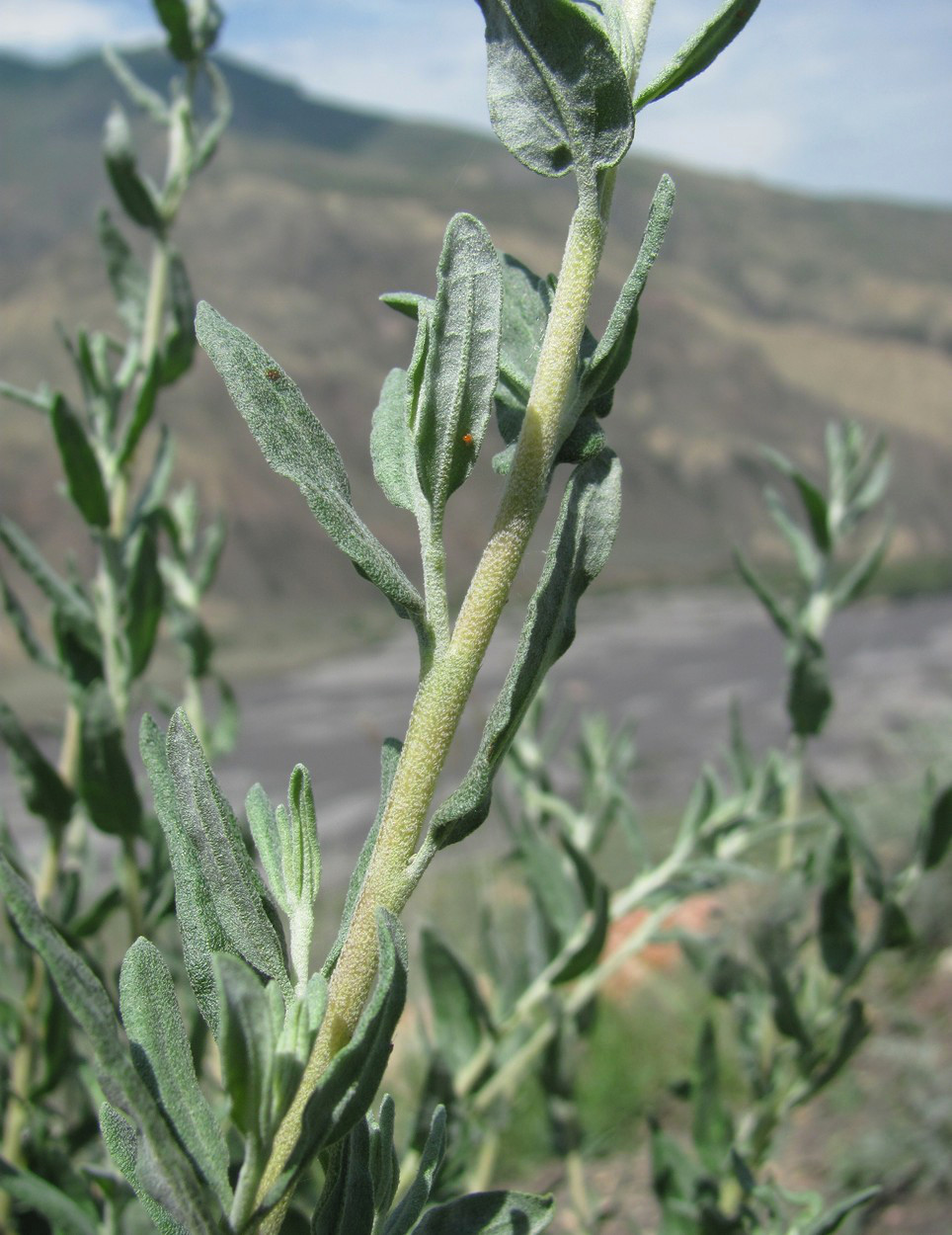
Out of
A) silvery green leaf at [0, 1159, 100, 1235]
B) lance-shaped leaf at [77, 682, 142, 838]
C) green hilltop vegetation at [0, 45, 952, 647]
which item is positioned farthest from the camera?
green hilltop vegetation at [0, 45, 952, 647]

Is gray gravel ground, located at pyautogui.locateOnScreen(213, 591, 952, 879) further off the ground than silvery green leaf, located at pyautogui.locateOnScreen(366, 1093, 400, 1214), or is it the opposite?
silvery green leaf, located at pyautogui.locateOnScreen(366, 1093, 400, 1214)

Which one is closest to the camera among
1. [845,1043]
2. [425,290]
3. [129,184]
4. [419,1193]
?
[419,1193]

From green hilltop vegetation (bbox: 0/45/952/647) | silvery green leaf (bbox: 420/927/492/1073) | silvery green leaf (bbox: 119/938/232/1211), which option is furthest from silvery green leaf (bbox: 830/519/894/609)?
green hilltop vegetation (bbox: 0/45/952/647)

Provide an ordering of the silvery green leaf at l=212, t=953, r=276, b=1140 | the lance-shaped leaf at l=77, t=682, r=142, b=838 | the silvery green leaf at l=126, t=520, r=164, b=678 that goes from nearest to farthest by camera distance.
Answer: the silvery green leaf at l=212, t=953, r=276, b=1140 → the lance-shaped leaf at l=77, t=682, r=142, b=838 → the silvery green leaf at l=126, t=520, r=164, b=678

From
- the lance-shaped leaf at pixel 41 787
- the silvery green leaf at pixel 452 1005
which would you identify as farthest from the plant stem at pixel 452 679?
the lance-shaped leaf at pixel 41 787

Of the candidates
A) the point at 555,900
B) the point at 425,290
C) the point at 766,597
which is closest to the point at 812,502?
the point at 766,597

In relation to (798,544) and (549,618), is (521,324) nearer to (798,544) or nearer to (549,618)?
(549,618)

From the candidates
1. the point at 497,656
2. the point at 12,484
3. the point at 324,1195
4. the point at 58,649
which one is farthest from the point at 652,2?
the point at 12,484

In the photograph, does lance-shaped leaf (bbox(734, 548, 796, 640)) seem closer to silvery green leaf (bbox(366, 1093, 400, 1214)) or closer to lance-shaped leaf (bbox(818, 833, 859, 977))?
lance-shaped leaf (bbox(818, 833, 859, 977))
